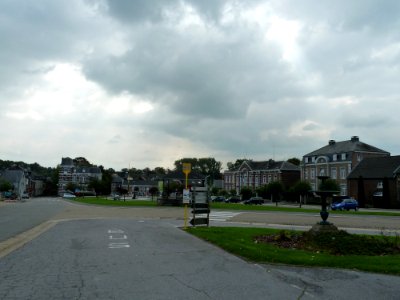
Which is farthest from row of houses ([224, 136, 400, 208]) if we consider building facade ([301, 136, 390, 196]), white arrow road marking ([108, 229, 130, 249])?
white arrow road marking ([108, 229, 130, 249])

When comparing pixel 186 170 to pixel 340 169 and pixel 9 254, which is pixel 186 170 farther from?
pixel 340 169

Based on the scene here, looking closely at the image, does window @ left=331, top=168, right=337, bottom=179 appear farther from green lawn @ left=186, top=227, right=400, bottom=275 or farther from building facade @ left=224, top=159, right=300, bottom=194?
green lawn @ left=186, top=227, right=400, bottom=275

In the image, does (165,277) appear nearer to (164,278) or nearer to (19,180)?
(164,278)

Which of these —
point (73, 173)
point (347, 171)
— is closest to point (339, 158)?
point (347, 171)

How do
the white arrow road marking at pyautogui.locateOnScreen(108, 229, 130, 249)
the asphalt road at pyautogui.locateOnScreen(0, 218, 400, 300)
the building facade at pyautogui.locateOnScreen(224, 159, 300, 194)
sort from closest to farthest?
the asphalt road at pyautogui.locateOnScreen(0, 218, 400, 300)
the white arrow road marking at pyautogui.locateOnScreen(108, 229, 130, 249)
the building facade at pyautogui.locateOnScreen(224, 159, 300, 194)

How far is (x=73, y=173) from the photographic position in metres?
173

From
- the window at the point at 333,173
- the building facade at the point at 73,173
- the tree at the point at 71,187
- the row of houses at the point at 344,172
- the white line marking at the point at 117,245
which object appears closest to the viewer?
the white line marking at the point at 117,245

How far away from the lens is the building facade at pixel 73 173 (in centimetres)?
17012

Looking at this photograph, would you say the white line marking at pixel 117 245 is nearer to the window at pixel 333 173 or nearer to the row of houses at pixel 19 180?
the window at pixel 333 173

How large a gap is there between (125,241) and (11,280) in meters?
6.27

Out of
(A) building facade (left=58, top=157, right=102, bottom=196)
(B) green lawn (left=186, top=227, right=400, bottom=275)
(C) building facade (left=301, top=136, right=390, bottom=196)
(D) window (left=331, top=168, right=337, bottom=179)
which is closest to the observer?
(B) green lawn (left=186, top=227, right=400, bottom=275)

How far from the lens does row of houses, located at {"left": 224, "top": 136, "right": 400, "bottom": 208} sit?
7219 cm

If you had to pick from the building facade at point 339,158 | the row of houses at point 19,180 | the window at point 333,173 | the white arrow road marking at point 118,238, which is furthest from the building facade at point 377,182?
the row of houses at point 19,180

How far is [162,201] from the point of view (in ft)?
164
